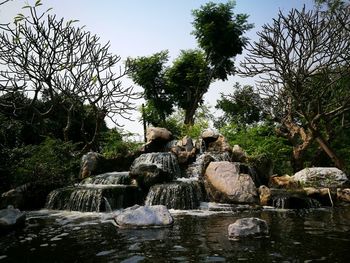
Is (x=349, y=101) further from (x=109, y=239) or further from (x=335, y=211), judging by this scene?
(x=109, y=239)

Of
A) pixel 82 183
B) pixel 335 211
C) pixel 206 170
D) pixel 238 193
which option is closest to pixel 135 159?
pixel 82 183

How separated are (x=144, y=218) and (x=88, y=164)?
9.33 meters

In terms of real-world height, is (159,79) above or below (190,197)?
above

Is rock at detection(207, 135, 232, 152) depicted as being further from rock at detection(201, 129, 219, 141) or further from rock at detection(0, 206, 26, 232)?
rock at detection(0, 206, 26, 232)

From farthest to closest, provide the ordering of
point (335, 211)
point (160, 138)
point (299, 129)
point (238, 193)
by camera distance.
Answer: point (160, 138) < point (299, 129) < point (238, 193) < point (335, 211)

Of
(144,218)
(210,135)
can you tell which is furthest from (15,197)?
A: (210,135)

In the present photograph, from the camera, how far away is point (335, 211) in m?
11.5

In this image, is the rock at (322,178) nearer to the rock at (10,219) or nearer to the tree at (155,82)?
the rock at (10,219)

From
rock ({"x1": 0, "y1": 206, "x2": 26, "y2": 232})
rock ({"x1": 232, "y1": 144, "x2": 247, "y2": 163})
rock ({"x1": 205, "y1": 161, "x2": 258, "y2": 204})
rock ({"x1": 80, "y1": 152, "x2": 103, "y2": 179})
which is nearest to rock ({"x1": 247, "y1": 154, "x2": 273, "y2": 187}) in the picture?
rock ({"x1": 232, "y1": 144, "x2": 247, "y2": 163})

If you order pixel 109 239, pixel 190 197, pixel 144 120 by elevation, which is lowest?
pixel 109 239

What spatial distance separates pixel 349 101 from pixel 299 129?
3079 millimetres

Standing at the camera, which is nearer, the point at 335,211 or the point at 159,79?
the point at 335,211

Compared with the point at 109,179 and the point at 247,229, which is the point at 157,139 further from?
the point at 247,229

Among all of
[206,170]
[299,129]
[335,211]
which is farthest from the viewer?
[299,129]
